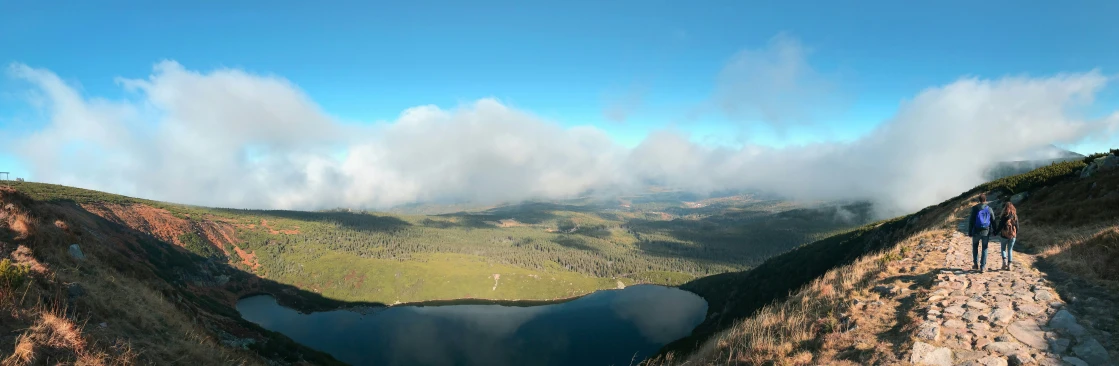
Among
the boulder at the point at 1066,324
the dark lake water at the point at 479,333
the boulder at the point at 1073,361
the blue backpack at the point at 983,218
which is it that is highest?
the blue backpack at the point at 983,218

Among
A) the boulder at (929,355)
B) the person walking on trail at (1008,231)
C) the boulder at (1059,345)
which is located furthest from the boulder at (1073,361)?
the person walking on trail at (1008,231)

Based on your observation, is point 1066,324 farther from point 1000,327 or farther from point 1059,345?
point 1059,345

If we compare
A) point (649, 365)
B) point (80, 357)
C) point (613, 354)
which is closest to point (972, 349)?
point (649, 365)

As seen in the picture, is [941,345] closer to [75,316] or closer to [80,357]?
[80,357]

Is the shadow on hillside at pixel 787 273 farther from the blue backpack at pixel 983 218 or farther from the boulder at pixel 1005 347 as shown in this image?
the boulder at pixel 1005 347

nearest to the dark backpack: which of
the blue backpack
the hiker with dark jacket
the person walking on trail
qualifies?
the person walking on trail

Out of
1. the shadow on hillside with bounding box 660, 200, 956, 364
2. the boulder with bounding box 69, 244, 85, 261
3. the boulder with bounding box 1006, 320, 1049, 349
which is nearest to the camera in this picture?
the boulder with bounding box 1006, 320, 1049, 349

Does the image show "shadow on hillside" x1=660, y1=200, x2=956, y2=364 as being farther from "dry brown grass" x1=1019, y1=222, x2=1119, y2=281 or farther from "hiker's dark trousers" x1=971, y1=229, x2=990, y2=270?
"hiker's dark trousers" x1=971, y1=229, x2=990, y2=270
